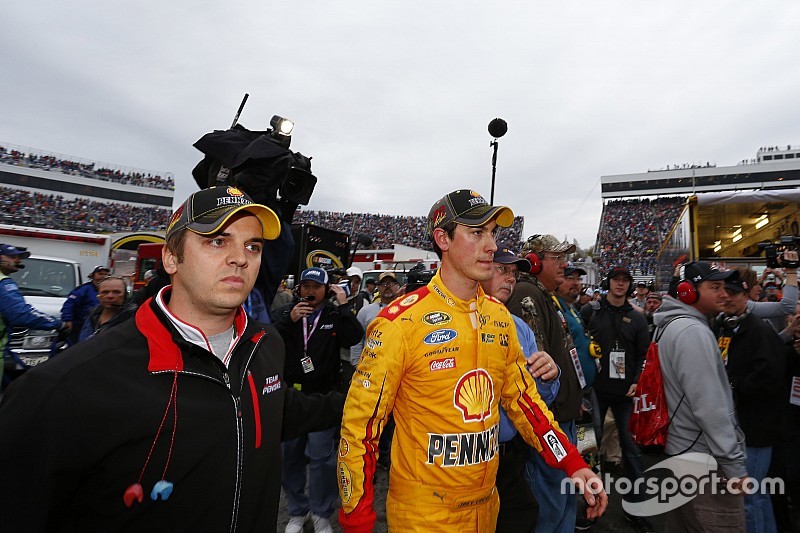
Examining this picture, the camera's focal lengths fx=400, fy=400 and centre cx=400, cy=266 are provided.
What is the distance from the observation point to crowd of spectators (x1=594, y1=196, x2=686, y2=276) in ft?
144

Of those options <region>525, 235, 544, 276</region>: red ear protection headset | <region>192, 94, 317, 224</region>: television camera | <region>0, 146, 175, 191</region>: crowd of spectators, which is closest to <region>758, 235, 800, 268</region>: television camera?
<region>525, 235, 544, 276</region>: red ear protection headset

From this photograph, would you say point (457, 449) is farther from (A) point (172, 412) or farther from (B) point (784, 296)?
(B) point (784, 296)

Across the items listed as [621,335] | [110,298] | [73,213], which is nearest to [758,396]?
[621,335]

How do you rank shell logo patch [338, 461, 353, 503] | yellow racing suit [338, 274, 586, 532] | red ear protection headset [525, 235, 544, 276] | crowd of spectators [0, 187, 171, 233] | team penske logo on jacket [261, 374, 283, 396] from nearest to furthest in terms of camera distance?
1. team penske logo on jacket [261, 374, 283, 396]
2. shell logo patch [338, 461, 353, 503]
3. yellow racing suit [338, 274, 586, 532]
4. red ear protection headset [525, 235, 544, 276]
5. crowd of spectators [0, 187, 171, 233]

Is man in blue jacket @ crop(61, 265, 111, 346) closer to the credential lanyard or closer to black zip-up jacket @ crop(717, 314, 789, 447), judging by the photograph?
the credential lanyard

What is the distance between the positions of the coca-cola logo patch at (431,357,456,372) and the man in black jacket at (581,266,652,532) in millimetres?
3182

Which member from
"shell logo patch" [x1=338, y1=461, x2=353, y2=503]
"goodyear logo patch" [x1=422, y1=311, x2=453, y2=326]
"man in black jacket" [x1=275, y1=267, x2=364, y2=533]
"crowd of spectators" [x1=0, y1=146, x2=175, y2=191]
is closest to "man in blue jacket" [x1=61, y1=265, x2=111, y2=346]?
"man in black jacket" [x1=275, y1=267, x2=364, y2=533]

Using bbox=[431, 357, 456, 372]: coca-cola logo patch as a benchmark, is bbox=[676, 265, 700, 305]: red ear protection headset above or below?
above

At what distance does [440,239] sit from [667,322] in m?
2.00

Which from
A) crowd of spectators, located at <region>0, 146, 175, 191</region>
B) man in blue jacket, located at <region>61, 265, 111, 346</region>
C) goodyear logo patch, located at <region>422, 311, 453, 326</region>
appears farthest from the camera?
crowd of spectators, located at <region>0, 146, 175, 191</region>

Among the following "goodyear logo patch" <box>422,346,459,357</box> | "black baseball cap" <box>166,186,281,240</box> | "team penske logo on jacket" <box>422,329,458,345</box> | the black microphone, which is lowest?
"goodyear logo patch" <box>422,346,459,357</box>

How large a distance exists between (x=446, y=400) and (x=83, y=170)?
7529cm

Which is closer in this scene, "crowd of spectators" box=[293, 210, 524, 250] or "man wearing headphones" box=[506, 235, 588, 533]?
"man wearing headphones" box=[506, 235, 588, 533]

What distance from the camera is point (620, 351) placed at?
4.69 m
